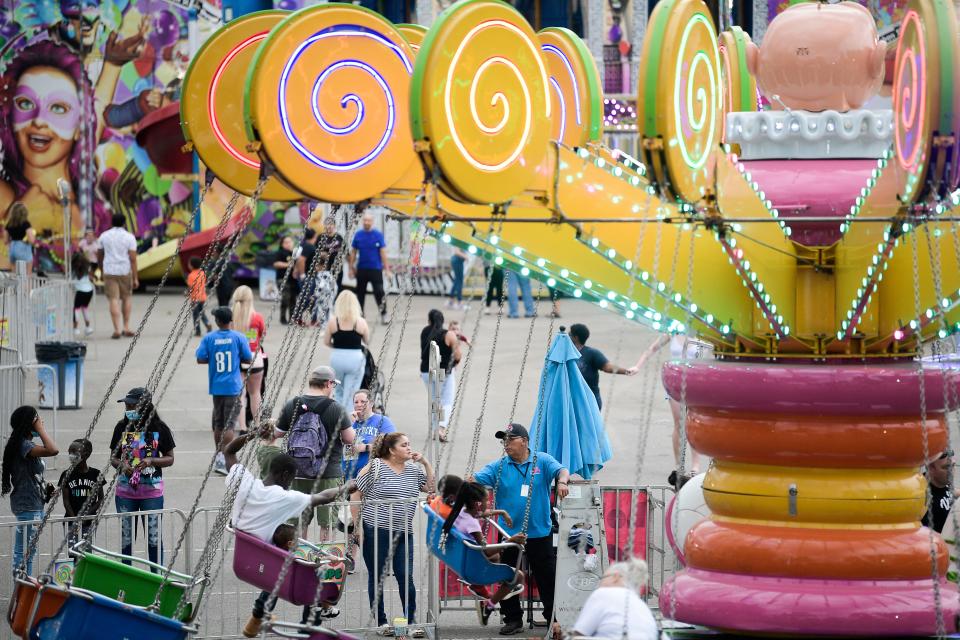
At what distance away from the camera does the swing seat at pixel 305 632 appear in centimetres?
716

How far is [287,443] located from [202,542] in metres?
0.85

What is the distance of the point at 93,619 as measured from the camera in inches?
305

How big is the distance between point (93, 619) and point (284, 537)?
1.36 m

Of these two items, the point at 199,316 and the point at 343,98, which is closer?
the point at 343,98

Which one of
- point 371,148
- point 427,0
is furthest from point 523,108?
point 427,0

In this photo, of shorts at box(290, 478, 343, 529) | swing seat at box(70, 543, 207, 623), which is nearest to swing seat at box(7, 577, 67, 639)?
swing seat at box(70, 543, 207, 623)

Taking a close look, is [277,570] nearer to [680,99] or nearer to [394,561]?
[394,561]

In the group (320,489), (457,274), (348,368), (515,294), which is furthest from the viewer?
(457,274)

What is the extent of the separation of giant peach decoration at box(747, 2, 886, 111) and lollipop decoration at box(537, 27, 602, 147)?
3.15ft

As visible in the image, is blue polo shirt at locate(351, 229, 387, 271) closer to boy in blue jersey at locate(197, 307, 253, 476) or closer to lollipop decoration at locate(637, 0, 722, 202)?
boy in blue jersey at locate(197, 307, 253, 476)

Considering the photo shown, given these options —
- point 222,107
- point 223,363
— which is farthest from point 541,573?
point 223,363

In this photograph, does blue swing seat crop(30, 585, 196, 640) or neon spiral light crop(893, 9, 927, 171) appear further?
blue swing seat crop(30, 585, 196, 640)

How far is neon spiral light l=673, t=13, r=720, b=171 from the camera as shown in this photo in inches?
253

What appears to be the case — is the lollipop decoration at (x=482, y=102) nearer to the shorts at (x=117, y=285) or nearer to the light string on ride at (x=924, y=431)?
the light string on ride at (x=924, y=431)
